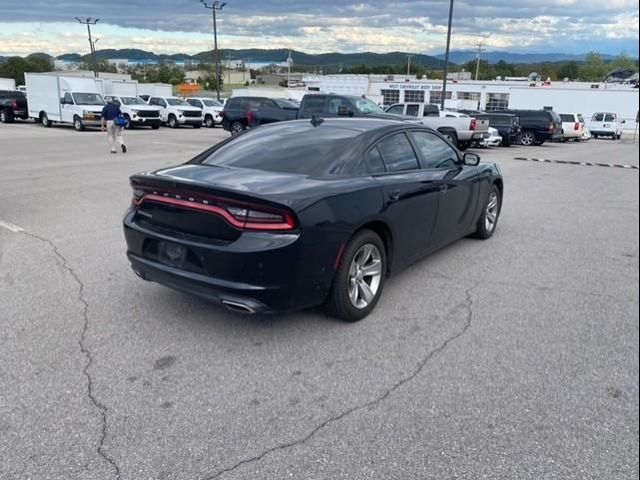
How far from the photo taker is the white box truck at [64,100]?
23.9 meters

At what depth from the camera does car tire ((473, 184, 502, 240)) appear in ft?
21.0

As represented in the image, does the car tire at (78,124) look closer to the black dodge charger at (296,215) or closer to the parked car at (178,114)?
the parked car at (178,114)

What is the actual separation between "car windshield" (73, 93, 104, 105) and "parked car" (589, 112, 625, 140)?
3093cm

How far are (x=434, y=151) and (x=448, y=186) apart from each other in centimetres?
42

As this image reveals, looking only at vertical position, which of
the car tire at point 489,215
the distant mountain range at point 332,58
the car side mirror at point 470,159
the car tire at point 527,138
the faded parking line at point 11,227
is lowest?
the car tire at point 527,138

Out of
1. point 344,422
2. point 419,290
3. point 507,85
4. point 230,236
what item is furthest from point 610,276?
point 507,85

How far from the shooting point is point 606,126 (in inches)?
1400

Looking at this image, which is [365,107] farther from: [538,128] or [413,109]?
[538,128]

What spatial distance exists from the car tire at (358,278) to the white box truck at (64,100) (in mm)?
22752

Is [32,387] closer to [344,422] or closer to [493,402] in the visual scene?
[344,422]

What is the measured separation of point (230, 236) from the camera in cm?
352

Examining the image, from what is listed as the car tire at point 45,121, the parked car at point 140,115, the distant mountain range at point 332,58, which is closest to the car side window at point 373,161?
the parked car at point 140,115

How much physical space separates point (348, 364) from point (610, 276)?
105 inches

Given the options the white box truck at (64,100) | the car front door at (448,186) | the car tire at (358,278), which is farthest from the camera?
the white box truck at (64,100)
